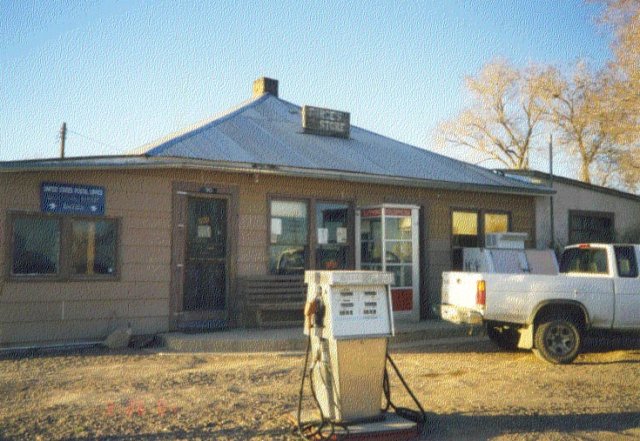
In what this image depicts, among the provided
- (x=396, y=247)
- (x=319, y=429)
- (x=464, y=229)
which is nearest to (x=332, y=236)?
(x=396, y=247)

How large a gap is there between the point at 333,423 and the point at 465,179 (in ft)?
33.2

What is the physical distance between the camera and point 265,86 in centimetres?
1772

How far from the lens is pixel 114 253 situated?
1023 cm

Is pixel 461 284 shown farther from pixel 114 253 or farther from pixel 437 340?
pixel 114 253

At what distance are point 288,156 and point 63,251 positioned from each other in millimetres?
4798

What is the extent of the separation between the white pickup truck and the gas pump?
Result: 3.84 metres

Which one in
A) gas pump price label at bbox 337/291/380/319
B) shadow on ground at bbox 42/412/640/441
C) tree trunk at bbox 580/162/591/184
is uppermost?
tree trunk at bbox 580/162/591/184

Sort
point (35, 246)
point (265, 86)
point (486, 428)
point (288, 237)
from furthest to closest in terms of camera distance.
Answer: point (265, 86) < point (288, 237) < point (35, 246) < point (486, 428)

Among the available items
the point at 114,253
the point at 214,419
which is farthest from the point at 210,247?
the point at 214,419

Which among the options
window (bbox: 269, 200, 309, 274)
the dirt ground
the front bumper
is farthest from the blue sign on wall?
the front bumper

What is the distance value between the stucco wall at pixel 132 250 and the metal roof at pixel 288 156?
39 cm

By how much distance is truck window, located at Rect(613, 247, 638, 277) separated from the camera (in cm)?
943

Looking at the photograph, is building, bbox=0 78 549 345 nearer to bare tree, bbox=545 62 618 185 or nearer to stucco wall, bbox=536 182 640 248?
stucco wall, bbox=536 182 640 248

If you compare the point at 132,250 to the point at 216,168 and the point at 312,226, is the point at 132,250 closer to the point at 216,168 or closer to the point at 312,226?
the point at 216,168
